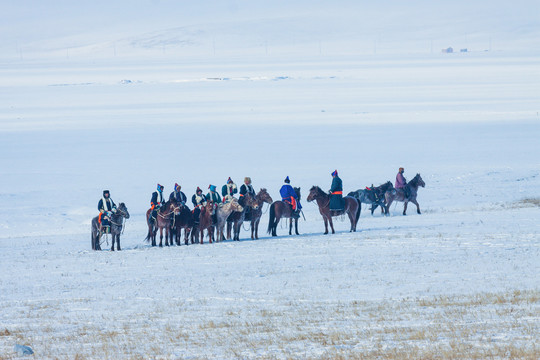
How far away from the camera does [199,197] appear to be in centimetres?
2233

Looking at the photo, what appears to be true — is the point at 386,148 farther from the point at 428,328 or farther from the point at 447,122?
the point at 428,328

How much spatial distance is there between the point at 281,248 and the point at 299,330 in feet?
27.8

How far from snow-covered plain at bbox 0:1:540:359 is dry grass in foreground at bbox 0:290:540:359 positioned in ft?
0.13

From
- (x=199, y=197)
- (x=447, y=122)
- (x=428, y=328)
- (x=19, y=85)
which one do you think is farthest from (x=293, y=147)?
(x=19, y=85)

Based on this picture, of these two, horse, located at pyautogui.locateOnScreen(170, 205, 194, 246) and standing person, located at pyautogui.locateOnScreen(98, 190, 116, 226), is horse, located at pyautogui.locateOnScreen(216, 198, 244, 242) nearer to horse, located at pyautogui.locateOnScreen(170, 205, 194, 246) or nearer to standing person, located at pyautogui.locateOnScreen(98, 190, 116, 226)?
horse, located at pyautogui.locateOnScreen(170, 205, 194, 246)

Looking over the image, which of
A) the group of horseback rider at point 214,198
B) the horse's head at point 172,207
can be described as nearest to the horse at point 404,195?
the group of horseback rider at point 214,198

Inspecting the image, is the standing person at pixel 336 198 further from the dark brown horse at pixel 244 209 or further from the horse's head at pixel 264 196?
the dark brown horse at pixel 244 209

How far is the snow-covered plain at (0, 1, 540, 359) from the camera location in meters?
11.2

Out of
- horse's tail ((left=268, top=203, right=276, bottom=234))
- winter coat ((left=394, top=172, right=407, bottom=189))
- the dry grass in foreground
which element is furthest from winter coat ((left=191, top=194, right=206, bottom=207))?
the dry grass in foreground

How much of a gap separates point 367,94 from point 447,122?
128 ft

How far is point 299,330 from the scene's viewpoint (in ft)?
37.6

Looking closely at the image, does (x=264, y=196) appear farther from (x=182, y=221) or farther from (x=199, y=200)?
(x=182, y=221)

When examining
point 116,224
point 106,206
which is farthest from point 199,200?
point 106,206

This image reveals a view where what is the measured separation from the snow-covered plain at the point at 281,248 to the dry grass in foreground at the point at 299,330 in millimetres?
40
